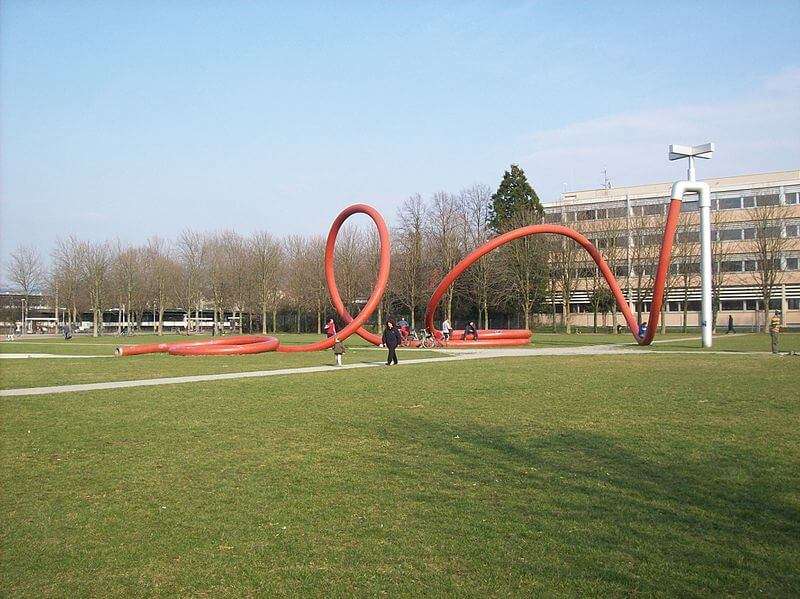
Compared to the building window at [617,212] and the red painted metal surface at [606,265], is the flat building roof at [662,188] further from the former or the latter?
the red painted metal surface at [606,265]

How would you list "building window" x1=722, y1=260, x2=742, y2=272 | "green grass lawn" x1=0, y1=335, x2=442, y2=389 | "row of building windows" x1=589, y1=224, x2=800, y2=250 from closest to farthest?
1. "green grass lawn" x1=0, y1=335, x2=442, y2=389
2. "row of building windows" x1=589, y1=224, x2=800, y2=250
3. "building window" x1=722, y1=260, x2=742, y2=272

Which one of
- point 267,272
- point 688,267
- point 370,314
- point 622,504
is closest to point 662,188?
point 688,267

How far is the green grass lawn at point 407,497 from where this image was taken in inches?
222

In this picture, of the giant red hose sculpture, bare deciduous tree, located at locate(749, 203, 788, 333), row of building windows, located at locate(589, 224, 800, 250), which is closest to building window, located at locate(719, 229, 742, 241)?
row of building windows, located at locate(589, 224, 800, 250)

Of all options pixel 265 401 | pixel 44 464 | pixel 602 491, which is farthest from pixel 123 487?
pixel 265 401

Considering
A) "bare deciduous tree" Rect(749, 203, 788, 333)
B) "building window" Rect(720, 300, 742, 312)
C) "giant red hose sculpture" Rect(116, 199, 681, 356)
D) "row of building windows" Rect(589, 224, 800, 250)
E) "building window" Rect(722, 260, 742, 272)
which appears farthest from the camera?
"building window" Rect(720, 300, 742, 312)

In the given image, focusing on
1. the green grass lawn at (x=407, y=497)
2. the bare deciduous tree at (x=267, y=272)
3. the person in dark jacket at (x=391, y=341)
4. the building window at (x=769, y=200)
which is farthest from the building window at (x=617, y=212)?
the green grass lawn at (x=407, y=497)

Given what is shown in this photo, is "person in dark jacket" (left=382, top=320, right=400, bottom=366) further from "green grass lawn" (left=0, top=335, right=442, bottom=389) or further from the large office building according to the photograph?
the large office building

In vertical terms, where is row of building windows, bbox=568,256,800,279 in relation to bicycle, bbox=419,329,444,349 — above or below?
above

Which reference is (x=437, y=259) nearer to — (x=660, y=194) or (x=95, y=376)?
(x=660, y=194)

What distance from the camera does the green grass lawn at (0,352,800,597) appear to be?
5.63m

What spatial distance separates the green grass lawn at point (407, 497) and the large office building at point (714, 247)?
48921 millimetres

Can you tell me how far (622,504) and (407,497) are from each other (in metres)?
2.12

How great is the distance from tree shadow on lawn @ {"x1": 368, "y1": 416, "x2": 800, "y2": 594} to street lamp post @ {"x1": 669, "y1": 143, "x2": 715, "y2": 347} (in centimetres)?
2599
